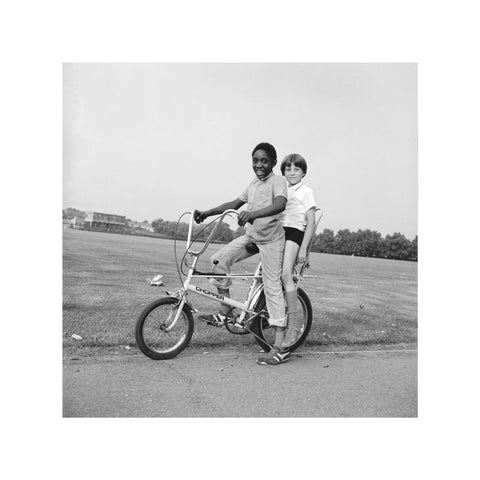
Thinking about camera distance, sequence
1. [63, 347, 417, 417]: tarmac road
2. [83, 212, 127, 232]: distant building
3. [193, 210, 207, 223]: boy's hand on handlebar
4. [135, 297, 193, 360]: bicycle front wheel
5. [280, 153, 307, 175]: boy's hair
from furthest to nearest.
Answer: [83, 212, 127, 232]: distant building < [280, 153, 307, 175]: boy's hair < [193, 210, 207, 223]: boy's hand on handlebar < [135, 297, 193, 360]: bicycle front wheel < [63, 347, 417, 417]: tarmac road

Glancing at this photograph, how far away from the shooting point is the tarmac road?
3305 millimetres

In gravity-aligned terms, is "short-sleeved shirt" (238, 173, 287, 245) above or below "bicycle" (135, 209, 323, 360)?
above

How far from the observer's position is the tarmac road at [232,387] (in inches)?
130

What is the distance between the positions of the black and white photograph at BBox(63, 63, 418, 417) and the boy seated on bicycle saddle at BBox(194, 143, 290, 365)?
0.5 inches

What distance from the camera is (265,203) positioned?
4.16 metres

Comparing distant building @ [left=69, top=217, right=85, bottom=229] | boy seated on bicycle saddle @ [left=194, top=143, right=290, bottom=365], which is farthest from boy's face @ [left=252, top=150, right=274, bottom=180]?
distant building @ [left=69, top=217, right=85, bottom=229]

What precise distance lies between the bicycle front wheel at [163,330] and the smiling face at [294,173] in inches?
59.3

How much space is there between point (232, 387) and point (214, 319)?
0.77 m

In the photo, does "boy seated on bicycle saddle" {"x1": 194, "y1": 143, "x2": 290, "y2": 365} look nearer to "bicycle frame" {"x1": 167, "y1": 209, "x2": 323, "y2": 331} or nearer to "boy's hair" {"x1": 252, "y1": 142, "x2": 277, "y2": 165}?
"boy's hair" {"x1": 252, "y1": 142, "x2": 277, "y2": 165}

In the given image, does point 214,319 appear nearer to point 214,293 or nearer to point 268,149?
point 214,293

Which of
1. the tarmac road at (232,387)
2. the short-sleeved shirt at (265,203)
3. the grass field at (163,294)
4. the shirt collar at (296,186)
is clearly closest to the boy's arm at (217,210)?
the short-sleeved shirt at (265,203)

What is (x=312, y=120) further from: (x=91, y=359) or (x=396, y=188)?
(x=91, y=359)
